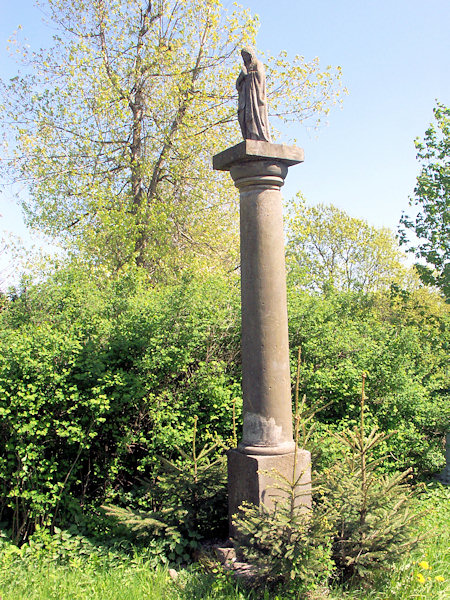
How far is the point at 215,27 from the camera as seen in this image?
14289 mm

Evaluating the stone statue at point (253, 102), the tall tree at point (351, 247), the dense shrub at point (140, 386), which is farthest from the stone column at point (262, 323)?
the tall tree at point (351, 247)

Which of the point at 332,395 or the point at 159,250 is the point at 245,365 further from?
the point at 159,250

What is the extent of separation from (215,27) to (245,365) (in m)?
12.0

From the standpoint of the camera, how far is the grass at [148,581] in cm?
399

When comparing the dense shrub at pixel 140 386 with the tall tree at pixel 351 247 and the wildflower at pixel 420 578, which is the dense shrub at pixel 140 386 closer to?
the wildflower at pixel 420 578

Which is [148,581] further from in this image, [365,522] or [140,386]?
[140,386]

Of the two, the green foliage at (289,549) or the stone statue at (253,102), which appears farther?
the stone statue at (253,102)

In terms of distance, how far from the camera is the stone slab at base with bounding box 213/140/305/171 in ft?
15.5

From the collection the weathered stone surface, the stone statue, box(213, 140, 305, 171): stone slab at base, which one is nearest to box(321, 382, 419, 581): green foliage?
the weathered stone surface

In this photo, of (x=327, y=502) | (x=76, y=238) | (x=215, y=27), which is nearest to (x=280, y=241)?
(x=327, y=502)

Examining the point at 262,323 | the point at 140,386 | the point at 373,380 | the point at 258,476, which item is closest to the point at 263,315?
the point at 262,323

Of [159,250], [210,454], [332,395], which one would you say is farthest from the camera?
[159,250]

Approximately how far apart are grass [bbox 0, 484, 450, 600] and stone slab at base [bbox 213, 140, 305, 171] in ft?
9.93

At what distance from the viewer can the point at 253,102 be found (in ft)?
16.1
